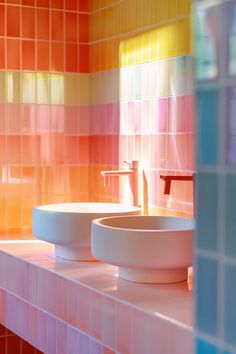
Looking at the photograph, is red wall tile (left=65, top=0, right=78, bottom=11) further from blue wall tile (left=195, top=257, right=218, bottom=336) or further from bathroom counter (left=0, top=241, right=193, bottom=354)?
blue wall tile (left=195, top=257, right=218, bottom=336)

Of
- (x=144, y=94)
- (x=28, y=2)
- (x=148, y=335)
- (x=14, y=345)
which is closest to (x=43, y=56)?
(x=28, y=2)

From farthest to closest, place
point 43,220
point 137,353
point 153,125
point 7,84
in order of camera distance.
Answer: point 7,84
point 153,125
point 43,220
point 137,353

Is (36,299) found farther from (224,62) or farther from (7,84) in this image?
(224,62)

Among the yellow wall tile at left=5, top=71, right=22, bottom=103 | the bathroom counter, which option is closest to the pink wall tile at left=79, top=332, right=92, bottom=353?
the bathroom counter

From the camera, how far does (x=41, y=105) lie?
341 cm

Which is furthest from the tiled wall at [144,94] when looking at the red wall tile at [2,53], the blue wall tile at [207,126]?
the blue wall tile at [207,126]

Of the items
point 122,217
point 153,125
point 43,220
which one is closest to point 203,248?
point 122,217

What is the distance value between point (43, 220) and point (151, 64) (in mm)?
860

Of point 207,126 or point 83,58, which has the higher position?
point 83,58

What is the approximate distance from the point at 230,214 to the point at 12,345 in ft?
9.27

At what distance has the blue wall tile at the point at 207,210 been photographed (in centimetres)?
89

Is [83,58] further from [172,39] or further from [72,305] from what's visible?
[72,305]

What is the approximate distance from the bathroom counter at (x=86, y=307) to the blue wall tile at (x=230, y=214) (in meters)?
0.73

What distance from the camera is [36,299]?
2.38m
